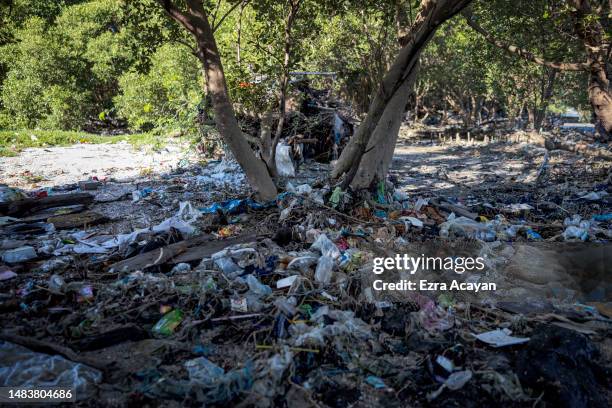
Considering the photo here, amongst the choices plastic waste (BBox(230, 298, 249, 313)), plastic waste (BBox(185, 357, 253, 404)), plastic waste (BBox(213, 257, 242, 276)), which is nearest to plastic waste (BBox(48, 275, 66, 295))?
plastic waste (BBox(213, 257, 242, 276))

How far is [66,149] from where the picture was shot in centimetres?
1277

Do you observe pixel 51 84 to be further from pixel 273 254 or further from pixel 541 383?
pixel 541 383

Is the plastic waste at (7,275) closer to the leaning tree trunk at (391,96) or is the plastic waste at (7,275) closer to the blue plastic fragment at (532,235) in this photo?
the leaning tree trunk at (391,96)

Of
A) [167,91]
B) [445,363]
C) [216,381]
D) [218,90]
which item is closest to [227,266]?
[216,381]

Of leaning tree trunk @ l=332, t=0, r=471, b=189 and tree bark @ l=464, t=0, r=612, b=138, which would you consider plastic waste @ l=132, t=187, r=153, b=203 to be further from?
tree bark @ l=464, t=0, r=612, b=138

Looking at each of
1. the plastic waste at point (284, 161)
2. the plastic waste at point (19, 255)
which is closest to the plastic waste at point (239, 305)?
the plastic waste at point (19, 255)

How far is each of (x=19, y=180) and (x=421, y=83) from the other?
20092 mm

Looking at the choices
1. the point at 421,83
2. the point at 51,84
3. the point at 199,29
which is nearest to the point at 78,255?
the point at 199,29

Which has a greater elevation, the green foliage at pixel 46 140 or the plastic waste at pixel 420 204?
the green foliage at pixel 46 140

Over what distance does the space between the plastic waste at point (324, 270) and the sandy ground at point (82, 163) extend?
652 centimetres

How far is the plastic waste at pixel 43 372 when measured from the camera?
2516 millimetres

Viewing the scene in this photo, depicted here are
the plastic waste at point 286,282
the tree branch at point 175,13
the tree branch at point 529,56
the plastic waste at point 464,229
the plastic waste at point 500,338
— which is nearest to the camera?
the plastic waste at point 500,338

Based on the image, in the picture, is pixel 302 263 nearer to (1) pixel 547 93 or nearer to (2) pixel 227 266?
(2) pixel 227 266

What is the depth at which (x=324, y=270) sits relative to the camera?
3.94 meters
